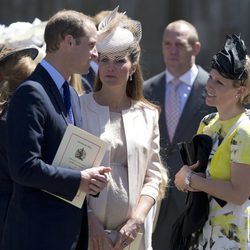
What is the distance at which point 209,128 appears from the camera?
187 inches

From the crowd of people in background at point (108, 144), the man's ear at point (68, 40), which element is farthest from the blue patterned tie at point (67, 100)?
the man's ear at point (68, 40)

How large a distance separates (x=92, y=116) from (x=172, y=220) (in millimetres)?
2347

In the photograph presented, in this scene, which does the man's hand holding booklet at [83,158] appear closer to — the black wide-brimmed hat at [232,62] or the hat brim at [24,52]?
the black wide-brimmed hat at [232,62]

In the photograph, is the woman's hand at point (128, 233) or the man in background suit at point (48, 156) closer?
the man in background suit at point (48, 156)

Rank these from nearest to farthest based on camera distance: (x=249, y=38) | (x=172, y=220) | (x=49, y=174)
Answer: (x=49, y=174) → (x=172, y=220) → (x=249, y=38)

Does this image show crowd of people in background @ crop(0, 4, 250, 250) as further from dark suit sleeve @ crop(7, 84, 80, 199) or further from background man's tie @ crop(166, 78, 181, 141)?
background man's tie @ crop(166, 78, 181, 141)

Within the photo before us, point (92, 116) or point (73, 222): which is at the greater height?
point (92, 116)

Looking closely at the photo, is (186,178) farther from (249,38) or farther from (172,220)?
(249,38)

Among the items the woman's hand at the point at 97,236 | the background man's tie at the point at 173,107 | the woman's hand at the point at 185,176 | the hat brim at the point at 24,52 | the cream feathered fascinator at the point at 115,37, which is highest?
the cream feathered fascinator at the point at 115,37

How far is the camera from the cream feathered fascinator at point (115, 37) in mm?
4941

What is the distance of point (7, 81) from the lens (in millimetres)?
4816

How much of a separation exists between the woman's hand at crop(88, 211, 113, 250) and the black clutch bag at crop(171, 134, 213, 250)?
1.16 feet

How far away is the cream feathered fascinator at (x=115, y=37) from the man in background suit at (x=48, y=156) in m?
0.50

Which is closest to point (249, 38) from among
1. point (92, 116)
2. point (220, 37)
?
point (220, 37)
